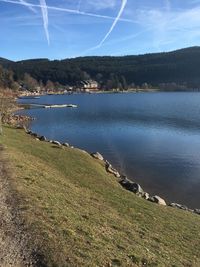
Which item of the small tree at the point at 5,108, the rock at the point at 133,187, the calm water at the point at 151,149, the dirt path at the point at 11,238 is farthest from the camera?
the small tree at the point at 5,108

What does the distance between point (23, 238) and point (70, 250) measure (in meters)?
1.65

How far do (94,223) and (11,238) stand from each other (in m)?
4.03

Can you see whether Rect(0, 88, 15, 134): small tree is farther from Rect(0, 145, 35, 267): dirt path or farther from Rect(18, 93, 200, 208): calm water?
Rect(0, 145, 35, 267): dirt path

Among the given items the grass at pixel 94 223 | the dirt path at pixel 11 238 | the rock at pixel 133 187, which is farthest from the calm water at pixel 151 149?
the dirt path at pixel 11 238

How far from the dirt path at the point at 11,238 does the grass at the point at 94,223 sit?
1.26ft

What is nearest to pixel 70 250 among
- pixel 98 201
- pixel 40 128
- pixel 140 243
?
pixel 140 243

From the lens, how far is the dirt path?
1253cm

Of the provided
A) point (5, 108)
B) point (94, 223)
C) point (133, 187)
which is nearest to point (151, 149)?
point (133, 187)

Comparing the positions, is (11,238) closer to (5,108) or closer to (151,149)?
(151,149)

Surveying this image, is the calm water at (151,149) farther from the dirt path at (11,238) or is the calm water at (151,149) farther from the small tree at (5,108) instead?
the dirt path at (11,238)

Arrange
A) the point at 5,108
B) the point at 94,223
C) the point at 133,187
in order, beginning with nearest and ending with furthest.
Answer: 1. the point at 94,223
2. the point at 133,187
3. the point at 5,108

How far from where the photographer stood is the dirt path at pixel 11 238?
12.5 meters

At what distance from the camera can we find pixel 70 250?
13.5 metres

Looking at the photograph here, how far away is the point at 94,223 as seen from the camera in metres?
17.0
